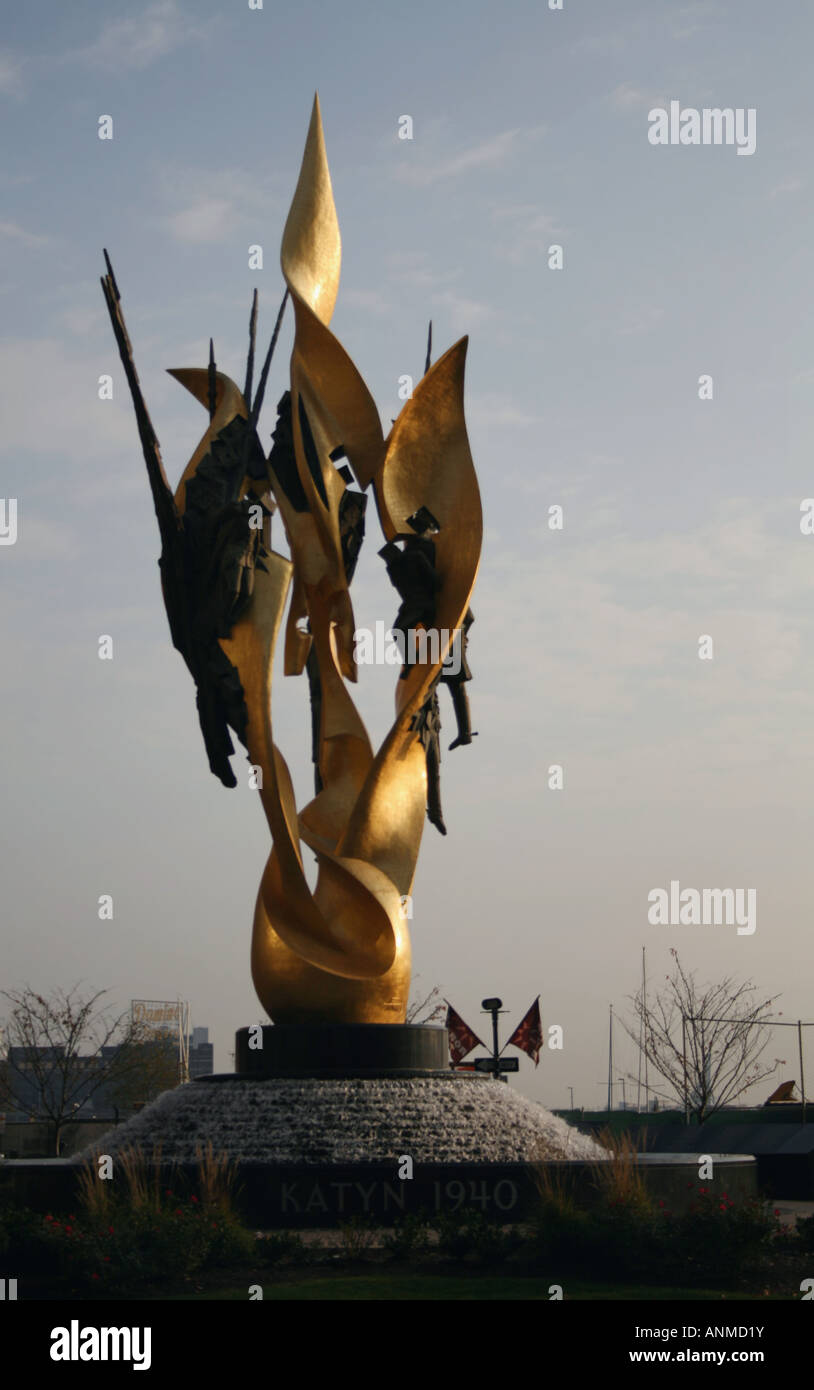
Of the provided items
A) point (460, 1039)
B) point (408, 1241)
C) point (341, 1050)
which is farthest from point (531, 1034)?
point (408, 1241)

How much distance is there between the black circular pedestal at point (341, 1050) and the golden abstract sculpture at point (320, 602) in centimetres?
34

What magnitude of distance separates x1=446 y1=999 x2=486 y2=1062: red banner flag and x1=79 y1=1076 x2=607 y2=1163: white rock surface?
8.19 metres

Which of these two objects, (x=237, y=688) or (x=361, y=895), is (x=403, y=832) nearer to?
(x=361, y=895)

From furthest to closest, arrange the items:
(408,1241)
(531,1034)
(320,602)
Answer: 1. (531,1034)
2. (320,602)
3. (408,1241)

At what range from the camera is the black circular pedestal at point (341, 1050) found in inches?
752

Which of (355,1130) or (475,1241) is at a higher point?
(355,1130)

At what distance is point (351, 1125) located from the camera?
17.9 meters

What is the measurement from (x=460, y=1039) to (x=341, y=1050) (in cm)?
901

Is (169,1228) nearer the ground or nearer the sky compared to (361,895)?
nearer the ground

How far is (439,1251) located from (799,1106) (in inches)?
676

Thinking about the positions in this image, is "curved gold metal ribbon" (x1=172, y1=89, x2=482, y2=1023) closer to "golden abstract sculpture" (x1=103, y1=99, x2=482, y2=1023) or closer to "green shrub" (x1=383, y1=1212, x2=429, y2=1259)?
"golden abstract sculpture" (x1=103, y1=99, x2=482, y2=1023)

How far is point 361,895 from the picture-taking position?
1972 cm

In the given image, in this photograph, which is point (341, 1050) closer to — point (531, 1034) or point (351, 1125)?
point (351, 1125)
